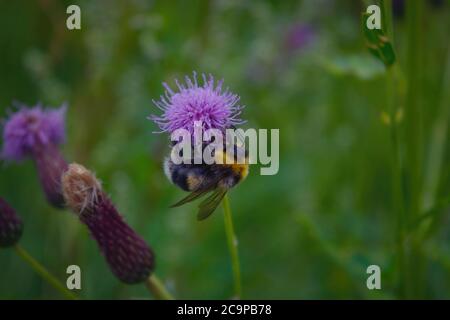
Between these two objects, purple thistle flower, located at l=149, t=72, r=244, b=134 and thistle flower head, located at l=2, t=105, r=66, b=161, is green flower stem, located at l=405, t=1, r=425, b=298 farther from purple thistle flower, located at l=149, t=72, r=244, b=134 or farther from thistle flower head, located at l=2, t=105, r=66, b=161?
thistle flower head, located at l=2, t=105, r=66, b=161

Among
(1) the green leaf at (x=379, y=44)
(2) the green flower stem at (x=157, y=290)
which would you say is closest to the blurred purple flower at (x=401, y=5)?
(1) the green leaf at (x=379, y=44)

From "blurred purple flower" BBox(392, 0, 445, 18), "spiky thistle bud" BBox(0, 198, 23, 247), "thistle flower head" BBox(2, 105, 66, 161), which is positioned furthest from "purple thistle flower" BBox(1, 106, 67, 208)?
"blurred purple flower" BBox(392, 0, 445, 18)

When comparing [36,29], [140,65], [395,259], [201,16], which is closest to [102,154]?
[140,65]

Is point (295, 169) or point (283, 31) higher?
point (283, 31)

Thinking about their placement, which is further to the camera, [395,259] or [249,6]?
[249,6]

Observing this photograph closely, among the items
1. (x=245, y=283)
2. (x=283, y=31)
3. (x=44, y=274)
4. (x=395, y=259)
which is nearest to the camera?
(x=44, y=274)

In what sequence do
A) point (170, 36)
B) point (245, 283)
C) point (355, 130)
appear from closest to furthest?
point (170, 36) < point (245, 283) < point (355, 130)

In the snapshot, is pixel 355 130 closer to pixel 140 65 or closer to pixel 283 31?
pixel 283 31
